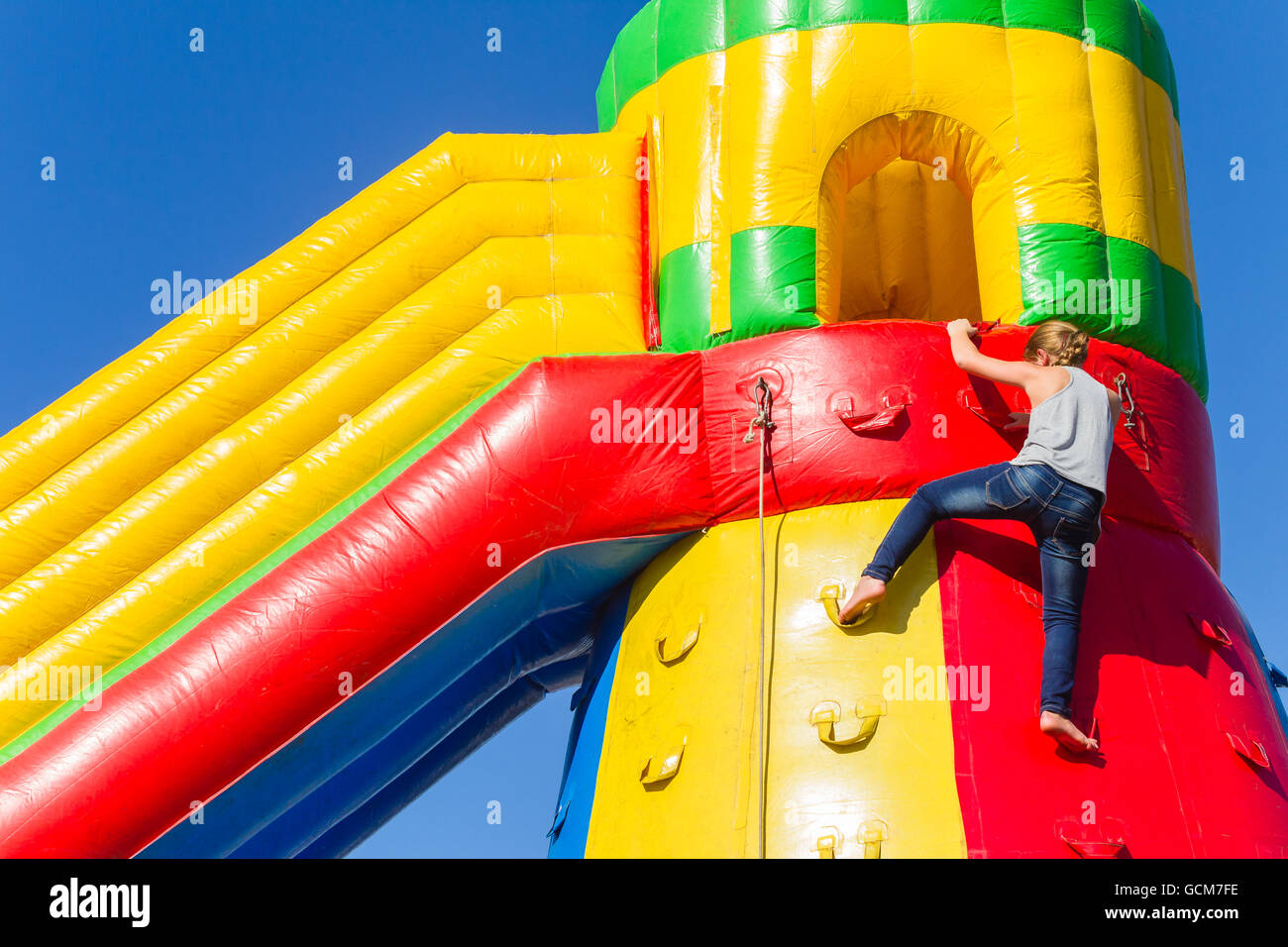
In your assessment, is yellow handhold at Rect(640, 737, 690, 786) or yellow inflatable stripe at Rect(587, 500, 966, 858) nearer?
yellow inflatable stripe at Rect(587, 500, 966, 858)

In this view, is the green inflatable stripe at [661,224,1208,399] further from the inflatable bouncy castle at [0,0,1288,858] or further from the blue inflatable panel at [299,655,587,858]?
the blue inflatable panel at [299,655,587,858]

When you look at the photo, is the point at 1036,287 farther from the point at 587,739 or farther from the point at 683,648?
Answer: the point at 587,739

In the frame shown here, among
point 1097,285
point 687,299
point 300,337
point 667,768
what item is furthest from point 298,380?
point 1097,285

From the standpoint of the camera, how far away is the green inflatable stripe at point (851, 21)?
24.0 ft

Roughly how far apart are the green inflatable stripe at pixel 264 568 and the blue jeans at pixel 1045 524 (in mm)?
1893

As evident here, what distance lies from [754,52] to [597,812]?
3717 mm

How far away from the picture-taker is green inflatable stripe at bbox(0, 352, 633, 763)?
6324 mm

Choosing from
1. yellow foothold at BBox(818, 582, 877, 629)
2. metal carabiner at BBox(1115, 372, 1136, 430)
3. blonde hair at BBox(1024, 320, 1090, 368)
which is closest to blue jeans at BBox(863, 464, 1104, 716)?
yellow foothold at BBox(818, 582, 877, 629)

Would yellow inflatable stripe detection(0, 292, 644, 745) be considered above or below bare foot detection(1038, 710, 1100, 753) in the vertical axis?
above

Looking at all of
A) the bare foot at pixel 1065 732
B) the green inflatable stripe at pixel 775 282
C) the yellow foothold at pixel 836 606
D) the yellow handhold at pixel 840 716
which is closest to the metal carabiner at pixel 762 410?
the green inflatable stripe at pixel 775 282

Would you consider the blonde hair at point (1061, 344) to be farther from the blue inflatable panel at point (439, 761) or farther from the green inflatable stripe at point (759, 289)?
the blue inflatable panel at point (439, 761)

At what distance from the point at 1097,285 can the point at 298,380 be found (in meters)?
3.84
